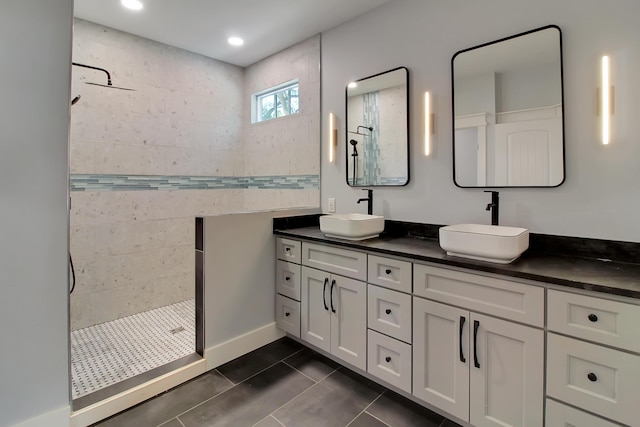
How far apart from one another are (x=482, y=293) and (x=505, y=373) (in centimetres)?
36

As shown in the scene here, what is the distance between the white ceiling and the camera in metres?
2.48

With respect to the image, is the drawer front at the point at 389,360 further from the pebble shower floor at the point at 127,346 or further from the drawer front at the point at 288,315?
the pebble shower floor at the point at 127,346

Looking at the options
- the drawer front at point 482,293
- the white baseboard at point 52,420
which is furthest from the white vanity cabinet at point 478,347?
the white baseboard at point 52,420

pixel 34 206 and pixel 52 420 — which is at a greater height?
pixel 34 206

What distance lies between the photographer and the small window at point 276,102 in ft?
10.8

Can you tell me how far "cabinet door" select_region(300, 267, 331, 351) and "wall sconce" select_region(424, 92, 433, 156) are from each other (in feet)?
3.72

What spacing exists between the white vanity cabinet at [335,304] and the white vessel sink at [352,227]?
12cm

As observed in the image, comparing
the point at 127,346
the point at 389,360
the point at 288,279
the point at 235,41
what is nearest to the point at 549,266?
the point at 389,360

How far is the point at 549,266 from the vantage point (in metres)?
1.46

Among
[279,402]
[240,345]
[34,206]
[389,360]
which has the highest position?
[34,206]

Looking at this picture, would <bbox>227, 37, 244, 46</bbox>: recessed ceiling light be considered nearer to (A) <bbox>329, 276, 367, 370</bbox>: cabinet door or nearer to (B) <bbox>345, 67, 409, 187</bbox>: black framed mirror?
(B) <bbox>345, 67, 409, 187</bbox>: black framed mirror

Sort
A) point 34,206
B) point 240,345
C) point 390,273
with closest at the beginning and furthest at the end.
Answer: point 34,206
point 390,273
point 240,345

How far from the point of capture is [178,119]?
131 inches

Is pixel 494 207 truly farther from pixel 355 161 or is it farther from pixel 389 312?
pixel 355 161
